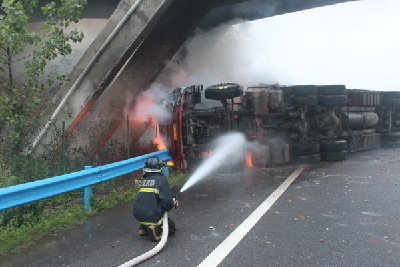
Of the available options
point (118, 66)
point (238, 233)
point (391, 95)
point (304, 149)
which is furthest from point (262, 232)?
point (391, 95)

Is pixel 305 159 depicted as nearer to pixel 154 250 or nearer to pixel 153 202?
pixel 153 202

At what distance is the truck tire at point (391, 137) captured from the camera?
15.5 metres

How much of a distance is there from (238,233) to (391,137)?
13.2 meters

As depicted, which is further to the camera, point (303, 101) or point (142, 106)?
point (142, 106)

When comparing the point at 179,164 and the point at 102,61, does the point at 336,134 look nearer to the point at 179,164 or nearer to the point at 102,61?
the point at 179,164

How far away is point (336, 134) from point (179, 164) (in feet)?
20.8

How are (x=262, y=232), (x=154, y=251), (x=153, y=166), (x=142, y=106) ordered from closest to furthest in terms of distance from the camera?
(x=154, y=251) → (x=153, y=166) → (x=262, y=232) → (x=142, y=106)

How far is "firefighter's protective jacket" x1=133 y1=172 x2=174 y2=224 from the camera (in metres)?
4.54

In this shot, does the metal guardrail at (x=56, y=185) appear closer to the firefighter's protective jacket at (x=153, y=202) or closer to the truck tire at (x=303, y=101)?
the firefighter's protective jacket at (x=153, y=202)

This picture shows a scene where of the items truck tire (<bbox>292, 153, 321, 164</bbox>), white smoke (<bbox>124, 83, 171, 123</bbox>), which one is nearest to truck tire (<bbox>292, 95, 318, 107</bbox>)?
truck tire (<bbox>292, 153, 321, 164</bbox>)

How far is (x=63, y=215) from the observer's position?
5.80 m

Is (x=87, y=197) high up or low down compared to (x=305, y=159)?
up

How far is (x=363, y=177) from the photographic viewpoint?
28.3 ft

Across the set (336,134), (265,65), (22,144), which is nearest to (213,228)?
(22,144)
